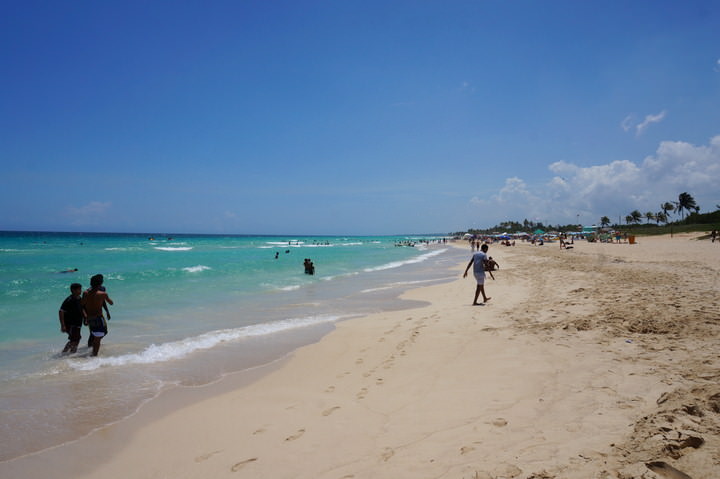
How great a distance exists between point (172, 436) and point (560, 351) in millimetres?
5619

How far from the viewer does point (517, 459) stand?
9.45 ft

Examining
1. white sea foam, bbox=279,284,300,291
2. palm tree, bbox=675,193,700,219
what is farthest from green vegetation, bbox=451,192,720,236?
white sea foam, bbox=279,284,300,291

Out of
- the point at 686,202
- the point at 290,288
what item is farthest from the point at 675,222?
the point at 290,288

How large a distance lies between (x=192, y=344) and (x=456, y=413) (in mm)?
6244

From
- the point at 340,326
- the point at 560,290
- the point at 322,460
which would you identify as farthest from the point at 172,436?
the point at 560,290

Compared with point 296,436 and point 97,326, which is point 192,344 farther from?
point 296,436

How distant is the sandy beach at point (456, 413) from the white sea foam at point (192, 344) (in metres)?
2.01

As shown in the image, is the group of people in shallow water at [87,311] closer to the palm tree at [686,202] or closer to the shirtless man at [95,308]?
the shirtless man at [95,308]

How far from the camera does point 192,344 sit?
26.5ft

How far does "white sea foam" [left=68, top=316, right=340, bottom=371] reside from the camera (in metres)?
6.92

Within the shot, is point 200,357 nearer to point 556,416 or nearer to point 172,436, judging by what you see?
point 172,436

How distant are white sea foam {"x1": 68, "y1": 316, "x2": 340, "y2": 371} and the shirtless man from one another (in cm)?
43

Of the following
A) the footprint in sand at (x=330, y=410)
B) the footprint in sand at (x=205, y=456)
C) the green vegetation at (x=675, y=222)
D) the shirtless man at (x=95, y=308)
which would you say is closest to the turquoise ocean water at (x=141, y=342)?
the shirtless man at (x=95, y=308)

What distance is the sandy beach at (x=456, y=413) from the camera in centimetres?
290
